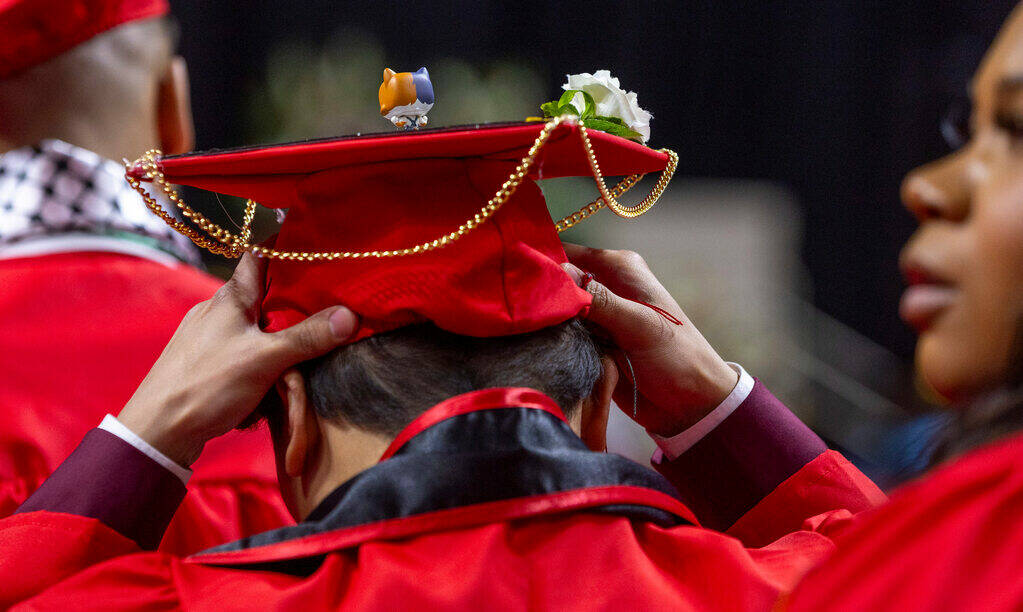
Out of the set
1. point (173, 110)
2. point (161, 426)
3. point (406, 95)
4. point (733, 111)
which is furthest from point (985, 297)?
point (733, 111)

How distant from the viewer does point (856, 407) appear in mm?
4082

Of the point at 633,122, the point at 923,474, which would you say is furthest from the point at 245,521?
the point at 923,474

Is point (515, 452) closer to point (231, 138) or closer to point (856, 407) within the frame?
point (856, 407)

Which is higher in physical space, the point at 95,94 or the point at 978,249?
the point at 978,249

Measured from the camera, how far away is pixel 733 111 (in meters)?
4.63

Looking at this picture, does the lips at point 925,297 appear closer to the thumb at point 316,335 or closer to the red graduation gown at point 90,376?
the thumb at point 316,335

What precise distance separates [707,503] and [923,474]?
72 centimetres

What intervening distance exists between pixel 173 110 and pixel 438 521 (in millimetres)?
1066

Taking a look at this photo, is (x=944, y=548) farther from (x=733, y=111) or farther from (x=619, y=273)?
(x=733, y=111)

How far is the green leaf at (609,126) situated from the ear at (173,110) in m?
0.83

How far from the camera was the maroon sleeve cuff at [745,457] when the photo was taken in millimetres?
1170

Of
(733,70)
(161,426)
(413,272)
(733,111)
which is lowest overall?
(733,111)

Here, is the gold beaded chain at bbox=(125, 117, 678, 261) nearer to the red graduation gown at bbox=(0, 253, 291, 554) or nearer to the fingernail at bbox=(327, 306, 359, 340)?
the fingernail at bbox=(327, 306, 359, 340)

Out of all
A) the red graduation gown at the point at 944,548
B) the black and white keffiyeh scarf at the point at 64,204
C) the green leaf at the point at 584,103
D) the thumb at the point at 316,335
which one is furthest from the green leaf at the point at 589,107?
the black and white keffiyeh scarf at the point at 64,204
